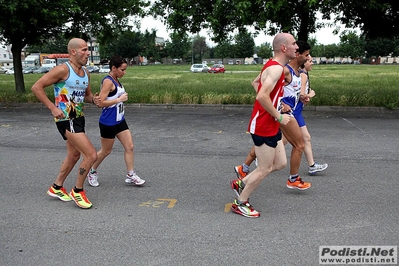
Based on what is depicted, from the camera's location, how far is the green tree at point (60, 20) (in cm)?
1289

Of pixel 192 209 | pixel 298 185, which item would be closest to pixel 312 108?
pixel 298 185

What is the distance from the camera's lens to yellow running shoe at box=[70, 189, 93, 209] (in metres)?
4.55

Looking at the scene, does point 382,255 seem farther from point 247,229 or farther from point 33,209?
point 33,209

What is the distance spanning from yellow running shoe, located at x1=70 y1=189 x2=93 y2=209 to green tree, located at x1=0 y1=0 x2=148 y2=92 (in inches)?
379

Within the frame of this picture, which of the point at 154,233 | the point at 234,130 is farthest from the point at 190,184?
the point at 234,130

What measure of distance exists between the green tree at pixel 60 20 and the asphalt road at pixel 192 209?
6.31 meters

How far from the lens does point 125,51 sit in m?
100

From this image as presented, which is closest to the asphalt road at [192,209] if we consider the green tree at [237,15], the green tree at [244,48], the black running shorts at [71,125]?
the black running shorts at [71,125]

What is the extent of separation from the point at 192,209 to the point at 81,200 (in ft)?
4.18

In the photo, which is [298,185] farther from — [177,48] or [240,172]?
[177,48]

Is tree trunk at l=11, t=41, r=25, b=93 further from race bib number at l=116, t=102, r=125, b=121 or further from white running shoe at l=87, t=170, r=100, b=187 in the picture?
race bib number at l=116, t=102, r=125, b=121

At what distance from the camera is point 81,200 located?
460 cm

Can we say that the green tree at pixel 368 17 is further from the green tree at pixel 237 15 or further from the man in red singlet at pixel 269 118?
Answer: the man in red singlet at pixel 269 118

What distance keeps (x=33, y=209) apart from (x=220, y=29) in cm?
1034
